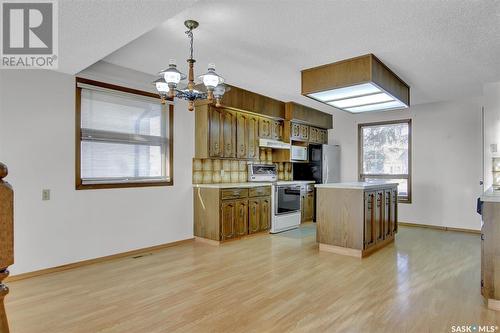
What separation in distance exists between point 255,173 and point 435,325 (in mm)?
3979

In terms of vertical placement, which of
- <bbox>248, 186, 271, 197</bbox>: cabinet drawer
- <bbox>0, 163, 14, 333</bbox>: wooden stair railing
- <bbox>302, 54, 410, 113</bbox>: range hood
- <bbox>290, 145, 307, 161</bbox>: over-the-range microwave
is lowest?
<bbox>248, 186, 271, 197</bbox>: cabinet drawer

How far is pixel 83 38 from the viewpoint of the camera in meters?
2.58

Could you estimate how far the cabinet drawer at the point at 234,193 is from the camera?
4676 millimetres

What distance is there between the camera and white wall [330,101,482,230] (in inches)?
218

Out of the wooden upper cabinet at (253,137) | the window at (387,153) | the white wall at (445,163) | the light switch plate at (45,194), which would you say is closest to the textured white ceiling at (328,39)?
the wooden upper cabinet at (253,137)

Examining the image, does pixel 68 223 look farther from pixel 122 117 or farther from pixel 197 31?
pixel 197 31

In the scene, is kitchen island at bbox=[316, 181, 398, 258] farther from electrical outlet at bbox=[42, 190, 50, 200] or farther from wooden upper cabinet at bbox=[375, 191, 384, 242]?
electrical outlet at bbox=[42, 190, 50, 200]

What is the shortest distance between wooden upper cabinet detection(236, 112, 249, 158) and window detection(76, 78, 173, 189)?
1.25 meters

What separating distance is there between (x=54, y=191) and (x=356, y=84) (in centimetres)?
379

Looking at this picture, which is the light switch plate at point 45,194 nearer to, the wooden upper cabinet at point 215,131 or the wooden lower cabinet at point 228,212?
the wooden lower cabinet at point 228,212

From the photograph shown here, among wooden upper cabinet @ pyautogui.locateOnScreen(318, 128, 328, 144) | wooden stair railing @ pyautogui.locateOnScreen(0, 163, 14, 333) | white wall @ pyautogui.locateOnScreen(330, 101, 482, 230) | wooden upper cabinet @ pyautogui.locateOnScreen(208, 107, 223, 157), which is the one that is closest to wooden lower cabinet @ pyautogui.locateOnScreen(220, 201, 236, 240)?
wooden upper cabinet @ pyautogui.locateOnScreen(208, 107, 223, 157)

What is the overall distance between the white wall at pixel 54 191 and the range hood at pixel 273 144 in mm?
2378

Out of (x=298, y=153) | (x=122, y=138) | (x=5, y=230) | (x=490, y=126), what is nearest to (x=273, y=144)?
(x=298, y=153)

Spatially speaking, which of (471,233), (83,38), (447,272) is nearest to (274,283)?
(447,272)
